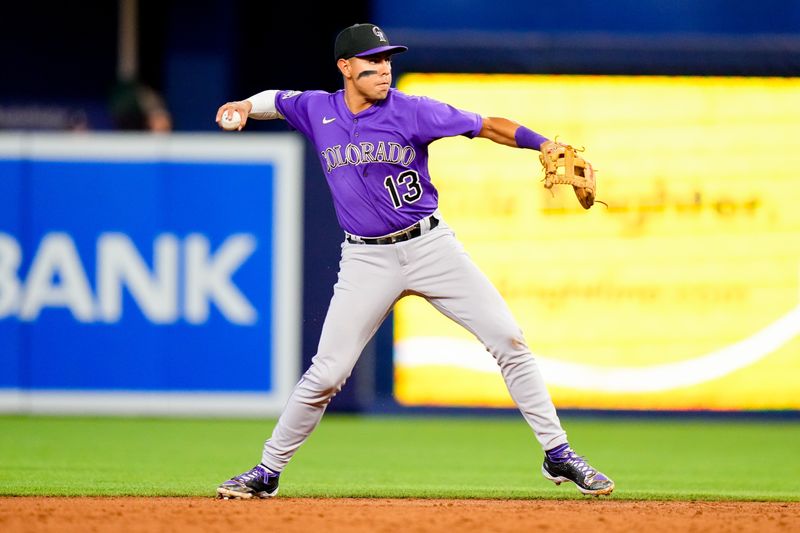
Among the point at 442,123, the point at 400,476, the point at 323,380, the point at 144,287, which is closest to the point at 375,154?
the point at 442,123

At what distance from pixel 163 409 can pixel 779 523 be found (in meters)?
5.24

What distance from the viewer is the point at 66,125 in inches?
611

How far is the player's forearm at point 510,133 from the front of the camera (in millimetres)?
5742

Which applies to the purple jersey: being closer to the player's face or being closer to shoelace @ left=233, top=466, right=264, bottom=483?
the player's face

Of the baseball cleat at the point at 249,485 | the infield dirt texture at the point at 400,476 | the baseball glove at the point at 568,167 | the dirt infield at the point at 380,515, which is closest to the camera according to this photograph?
the dirt infield at the point at 380,515

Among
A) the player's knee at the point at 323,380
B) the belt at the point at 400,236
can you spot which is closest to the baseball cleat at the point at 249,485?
the player's knee at the point at 323,380

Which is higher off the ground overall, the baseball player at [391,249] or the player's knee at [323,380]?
the baseball player at [391,249]

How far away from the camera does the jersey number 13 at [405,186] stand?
580cm

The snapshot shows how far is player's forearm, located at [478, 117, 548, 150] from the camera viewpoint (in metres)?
5.74

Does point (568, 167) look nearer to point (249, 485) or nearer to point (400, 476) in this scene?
point (249, 485)

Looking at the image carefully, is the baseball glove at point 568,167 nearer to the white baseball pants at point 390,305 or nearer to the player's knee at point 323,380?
the white baseball pants at point 390,305

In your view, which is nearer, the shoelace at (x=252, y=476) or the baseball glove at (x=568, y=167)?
the baseball glove at (x=568, y=167)

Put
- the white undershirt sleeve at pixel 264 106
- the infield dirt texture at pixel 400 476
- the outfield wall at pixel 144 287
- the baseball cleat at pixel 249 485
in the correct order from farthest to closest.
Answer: the outfield wall at pixel 144 287
the white undershirt sleeve at pixel 264 106
the baseball cleat at pixel 249 485
the infield dirt texture at pixel 400 476

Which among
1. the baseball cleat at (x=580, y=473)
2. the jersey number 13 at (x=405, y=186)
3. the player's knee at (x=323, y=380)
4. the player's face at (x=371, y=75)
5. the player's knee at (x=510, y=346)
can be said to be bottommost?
the baseball cleat at (x=580, y=473)
